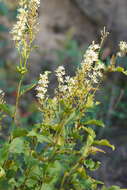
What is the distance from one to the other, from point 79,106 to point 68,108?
0.16 m

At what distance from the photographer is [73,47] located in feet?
18.8

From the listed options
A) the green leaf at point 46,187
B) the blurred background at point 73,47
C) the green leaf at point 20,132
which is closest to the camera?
the green leaf at point 46,187

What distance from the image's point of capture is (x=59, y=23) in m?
6.55

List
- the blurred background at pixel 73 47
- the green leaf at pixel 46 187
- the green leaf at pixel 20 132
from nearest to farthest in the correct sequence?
the green leaf at pixel 46 187 → the green leaf at pixel 20 132 → the blurred background at pixel 73 47

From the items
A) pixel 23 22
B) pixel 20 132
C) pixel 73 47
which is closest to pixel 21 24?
pixel 23 22

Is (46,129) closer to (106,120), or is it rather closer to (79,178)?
(79,178)

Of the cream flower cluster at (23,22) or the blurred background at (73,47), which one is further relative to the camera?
the blurred background at (73,47)

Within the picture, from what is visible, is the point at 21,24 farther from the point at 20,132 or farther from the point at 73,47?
the point at 73,47

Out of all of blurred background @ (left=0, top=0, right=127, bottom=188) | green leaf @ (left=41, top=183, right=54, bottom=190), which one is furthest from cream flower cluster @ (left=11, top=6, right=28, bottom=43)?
blurred background @ (left=0, top=0, right=127, bottom=188)

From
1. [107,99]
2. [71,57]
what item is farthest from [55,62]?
[107,99]

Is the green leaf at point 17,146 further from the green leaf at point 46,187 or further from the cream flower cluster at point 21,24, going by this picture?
the cream flower cluster at point 21,24

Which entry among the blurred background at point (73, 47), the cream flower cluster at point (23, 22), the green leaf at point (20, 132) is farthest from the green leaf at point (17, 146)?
the blurred background at point (73, 47)

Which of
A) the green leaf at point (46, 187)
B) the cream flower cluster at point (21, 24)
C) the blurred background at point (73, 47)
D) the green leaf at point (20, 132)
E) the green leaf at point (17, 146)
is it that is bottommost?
the green leaf at point (46, 187)

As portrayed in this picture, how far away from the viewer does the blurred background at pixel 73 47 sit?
4754mm
